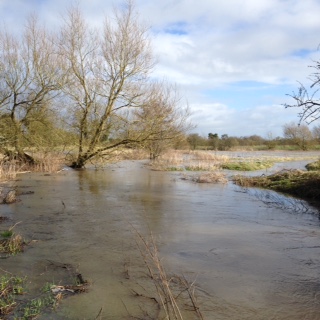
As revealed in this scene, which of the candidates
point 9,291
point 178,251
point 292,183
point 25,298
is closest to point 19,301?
point 25,298

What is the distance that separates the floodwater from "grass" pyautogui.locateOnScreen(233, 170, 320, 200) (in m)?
2.60

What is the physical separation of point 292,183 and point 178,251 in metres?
10.9

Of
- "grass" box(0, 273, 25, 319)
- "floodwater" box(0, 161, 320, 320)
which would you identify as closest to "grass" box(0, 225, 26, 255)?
"floodwater" box(0, 161, 320, 320)

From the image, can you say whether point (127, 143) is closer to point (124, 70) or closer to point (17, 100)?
point (124, 70)

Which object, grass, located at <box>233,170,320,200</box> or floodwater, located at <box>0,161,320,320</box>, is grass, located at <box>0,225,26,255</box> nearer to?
floodwater, located at <box>0,161,320,320</box>

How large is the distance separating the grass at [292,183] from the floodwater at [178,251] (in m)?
2.60

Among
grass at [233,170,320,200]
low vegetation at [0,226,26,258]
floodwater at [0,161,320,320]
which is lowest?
floodwater at [0,161,320,320]

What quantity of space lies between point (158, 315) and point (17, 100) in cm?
1867

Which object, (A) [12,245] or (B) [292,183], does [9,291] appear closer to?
(A) [12,245]

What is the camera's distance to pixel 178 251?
22.1 ft

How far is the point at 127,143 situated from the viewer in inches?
869

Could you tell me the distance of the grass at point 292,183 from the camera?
14375 millimetres

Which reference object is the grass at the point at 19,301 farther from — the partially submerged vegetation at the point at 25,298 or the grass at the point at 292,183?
the grass at the point at 292,183

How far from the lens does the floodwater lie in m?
4.58
